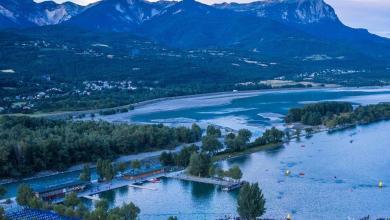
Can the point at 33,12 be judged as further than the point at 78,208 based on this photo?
Yes

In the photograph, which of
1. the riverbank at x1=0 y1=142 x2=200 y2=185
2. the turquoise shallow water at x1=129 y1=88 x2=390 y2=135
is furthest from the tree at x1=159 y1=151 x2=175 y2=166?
the turquoise shallow water at x1=129 y1=88 x2=390 y2=135

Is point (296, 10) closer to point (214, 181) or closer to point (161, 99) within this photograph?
point (161, 99)

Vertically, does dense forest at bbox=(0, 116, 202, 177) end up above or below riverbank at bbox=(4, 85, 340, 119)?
below

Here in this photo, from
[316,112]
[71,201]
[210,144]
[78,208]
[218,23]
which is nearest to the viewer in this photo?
[78,208]

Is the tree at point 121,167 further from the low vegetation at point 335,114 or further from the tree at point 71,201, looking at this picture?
the low vegetation at point 335,114

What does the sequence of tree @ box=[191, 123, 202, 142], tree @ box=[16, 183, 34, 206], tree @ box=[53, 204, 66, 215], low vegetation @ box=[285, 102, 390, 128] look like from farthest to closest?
low vegetation @ box=[285, 102, 390, 128], tree @ box=[191, 123, 202, 142], tree @ box=[16, 183, 34, 206], tree @ box=[53, 204, 66, 215]

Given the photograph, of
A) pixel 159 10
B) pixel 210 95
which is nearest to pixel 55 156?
pixel 210 95

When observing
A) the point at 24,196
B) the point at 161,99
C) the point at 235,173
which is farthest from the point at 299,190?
the point at 161,99

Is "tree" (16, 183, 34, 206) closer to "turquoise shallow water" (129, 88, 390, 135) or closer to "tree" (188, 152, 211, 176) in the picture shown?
"tree" (188, 152, 211, 176)
